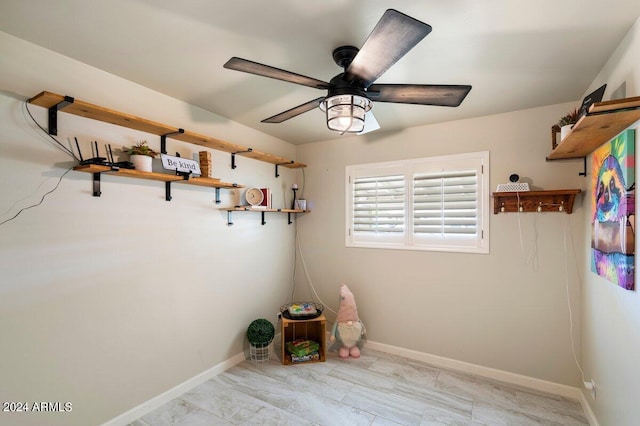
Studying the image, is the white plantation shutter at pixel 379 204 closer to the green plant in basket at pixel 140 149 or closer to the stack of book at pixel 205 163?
the stack of book at pixel 205 163

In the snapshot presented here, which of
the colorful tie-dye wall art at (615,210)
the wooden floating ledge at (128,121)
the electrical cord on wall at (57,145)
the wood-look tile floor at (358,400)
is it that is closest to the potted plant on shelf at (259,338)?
the wood-look tile floor at (358,400)

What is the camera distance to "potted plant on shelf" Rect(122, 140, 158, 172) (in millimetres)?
2023

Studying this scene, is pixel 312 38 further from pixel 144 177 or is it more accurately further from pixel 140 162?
pixel 144 177

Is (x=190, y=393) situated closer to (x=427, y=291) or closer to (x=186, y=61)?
(x=427, y=291)

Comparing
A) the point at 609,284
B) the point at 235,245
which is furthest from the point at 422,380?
the point at 235,245

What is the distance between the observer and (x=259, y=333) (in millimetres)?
2934

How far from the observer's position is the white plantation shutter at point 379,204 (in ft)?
10.4

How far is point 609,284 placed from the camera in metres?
1.82

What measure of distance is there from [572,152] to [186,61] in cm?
275

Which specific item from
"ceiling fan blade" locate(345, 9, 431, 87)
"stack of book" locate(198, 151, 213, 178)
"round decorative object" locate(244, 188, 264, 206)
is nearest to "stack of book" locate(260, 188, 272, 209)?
"round decorative object" locate(244, 188, 264, 206)

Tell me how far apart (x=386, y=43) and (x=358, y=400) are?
2444mm

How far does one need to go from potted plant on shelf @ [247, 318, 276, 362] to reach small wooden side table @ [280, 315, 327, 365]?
0.14 m

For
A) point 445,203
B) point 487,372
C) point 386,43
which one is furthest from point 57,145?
point 487,372

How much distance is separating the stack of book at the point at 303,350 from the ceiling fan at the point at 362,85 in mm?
2249
